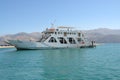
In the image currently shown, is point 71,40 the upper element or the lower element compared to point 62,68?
upper

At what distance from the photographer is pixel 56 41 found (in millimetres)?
79438

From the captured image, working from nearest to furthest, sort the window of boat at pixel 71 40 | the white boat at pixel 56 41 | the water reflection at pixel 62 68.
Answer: the water reflection at pixel 62 68 < the white boat at pixel 56 41 < the window of boat at pixel 71 40

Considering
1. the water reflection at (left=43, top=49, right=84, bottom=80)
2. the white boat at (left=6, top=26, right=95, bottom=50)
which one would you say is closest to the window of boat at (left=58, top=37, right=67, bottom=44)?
the white boat at (left=6, top=26, right=95, bottom=50)

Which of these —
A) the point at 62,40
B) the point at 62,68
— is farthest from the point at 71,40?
the point at 62,68

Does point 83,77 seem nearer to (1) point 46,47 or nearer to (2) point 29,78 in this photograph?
(2) point 29,78

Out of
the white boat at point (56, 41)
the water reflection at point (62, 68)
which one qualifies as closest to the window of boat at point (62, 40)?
the white boat at point (56, 41)

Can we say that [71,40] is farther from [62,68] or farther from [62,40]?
[62,68]

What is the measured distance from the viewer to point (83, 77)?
2339 cm

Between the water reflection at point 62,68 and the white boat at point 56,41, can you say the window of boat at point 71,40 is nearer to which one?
the white boat at point 56,41

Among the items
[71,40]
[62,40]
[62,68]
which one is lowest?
→ [62,68]

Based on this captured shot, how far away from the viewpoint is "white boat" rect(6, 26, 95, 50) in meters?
74.3

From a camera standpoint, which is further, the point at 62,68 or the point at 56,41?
the point at 56,41

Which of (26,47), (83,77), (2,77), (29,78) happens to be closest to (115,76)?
(83,77)

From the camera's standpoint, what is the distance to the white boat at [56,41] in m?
74.3
